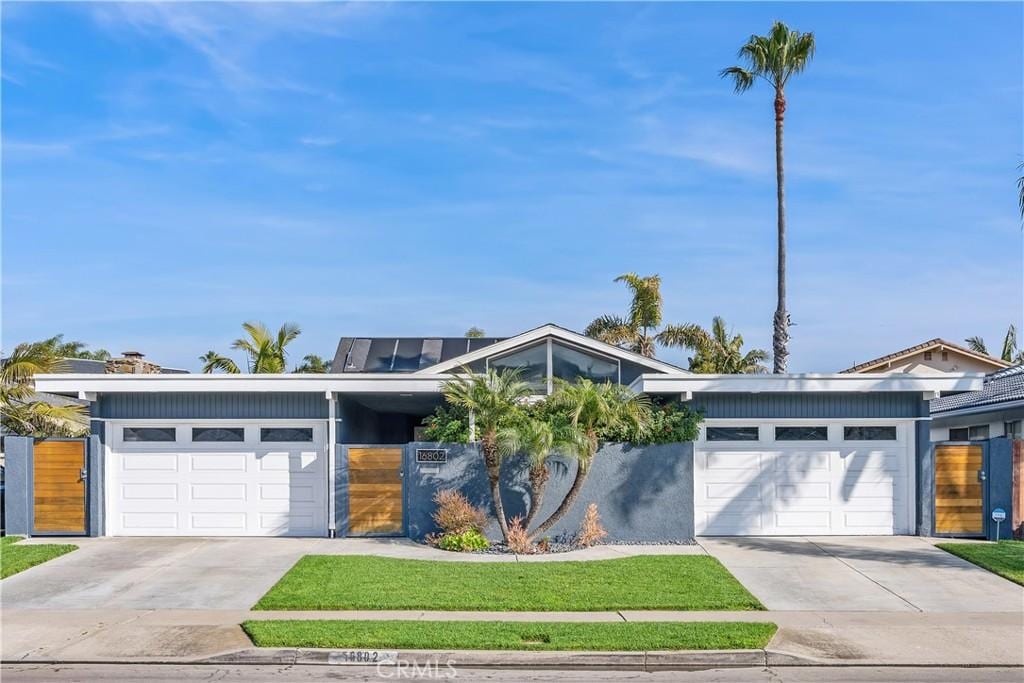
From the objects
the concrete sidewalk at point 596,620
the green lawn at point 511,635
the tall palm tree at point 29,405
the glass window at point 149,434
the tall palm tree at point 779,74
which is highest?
the tall palm tree at point 779,74

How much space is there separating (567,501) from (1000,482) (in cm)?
841

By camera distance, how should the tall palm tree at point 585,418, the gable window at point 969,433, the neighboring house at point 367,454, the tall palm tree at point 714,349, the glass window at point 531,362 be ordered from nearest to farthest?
the tall palm tree at point 585,418
the neighboring house at point 367,454
the glass window at point 531,362
the gable window at point 969,433
the tall palm tree at point 714,349

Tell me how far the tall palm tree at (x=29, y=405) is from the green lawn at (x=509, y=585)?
7.61 m

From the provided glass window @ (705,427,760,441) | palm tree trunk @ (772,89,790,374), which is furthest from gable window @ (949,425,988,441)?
glass window @ (705,427,760,441)

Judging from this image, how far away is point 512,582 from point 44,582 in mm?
7151

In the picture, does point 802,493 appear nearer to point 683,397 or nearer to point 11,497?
point 683,397

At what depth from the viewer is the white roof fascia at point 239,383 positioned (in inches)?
664

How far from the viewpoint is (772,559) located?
48.9 feet

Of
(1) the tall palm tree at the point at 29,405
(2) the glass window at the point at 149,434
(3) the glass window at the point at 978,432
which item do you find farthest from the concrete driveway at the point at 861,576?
(1) the tall palm tree at the point at 29,405

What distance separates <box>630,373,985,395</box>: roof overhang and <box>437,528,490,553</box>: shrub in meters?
4.05

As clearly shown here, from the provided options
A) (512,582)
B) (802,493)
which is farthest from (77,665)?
(802,493)

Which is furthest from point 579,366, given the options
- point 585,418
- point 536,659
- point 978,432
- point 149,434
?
point 978,432

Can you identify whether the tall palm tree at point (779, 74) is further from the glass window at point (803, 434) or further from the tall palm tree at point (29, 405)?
the tall palm tree at point (29, 405)

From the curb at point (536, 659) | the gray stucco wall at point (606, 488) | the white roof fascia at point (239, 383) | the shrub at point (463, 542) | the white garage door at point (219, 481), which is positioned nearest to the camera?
the curb at point (536, 659)
